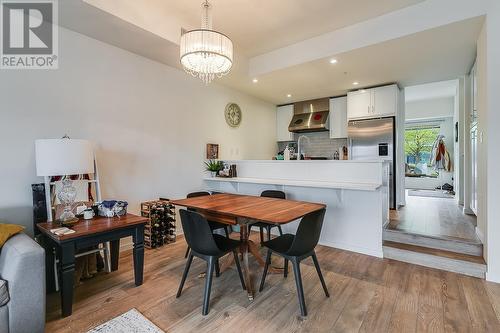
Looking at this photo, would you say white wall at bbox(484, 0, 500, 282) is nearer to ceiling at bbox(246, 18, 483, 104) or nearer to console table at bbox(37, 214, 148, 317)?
ceiling at bbox(246, 18, 483, 104)

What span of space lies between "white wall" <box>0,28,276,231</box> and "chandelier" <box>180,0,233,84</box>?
1366 millimetres

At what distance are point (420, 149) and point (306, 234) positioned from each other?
8.31 meters

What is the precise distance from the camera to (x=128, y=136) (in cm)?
336

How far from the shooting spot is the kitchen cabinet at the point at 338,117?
5371mm

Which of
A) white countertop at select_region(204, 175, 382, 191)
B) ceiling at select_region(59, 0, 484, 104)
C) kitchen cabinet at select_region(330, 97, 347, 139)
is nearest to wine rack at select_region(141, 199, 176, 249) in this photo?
white countertop at select_region(204, 175, 382, 191)

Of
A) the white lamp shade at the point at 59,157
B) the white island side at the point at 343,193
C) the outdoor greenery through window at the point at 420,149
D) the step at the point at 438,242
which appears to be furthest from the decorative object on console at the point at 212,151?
the outdoor greenery through window at the point at 420,149

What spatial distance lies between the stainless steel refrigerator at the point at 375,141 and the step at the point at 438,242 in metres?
1.65

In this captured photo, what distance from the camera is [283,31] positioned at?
335 centimetres

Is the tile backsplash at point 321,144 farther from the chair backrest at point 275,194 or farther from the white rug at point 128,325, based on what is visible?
the white rug at point 128,325

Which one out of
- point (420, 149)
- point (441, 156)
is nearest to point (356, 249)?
point (441, 156)

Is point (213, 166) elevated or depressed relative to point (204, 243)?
elevated

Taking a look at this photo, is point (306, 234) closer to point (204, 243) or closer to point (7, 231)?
point (204, 243)

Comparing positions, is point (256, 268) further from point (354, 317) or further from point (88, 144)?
point (88, 144)

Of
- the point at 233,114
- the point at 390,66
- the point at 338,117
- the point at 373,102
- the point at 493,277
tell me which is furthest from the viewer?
the point at 338,117
